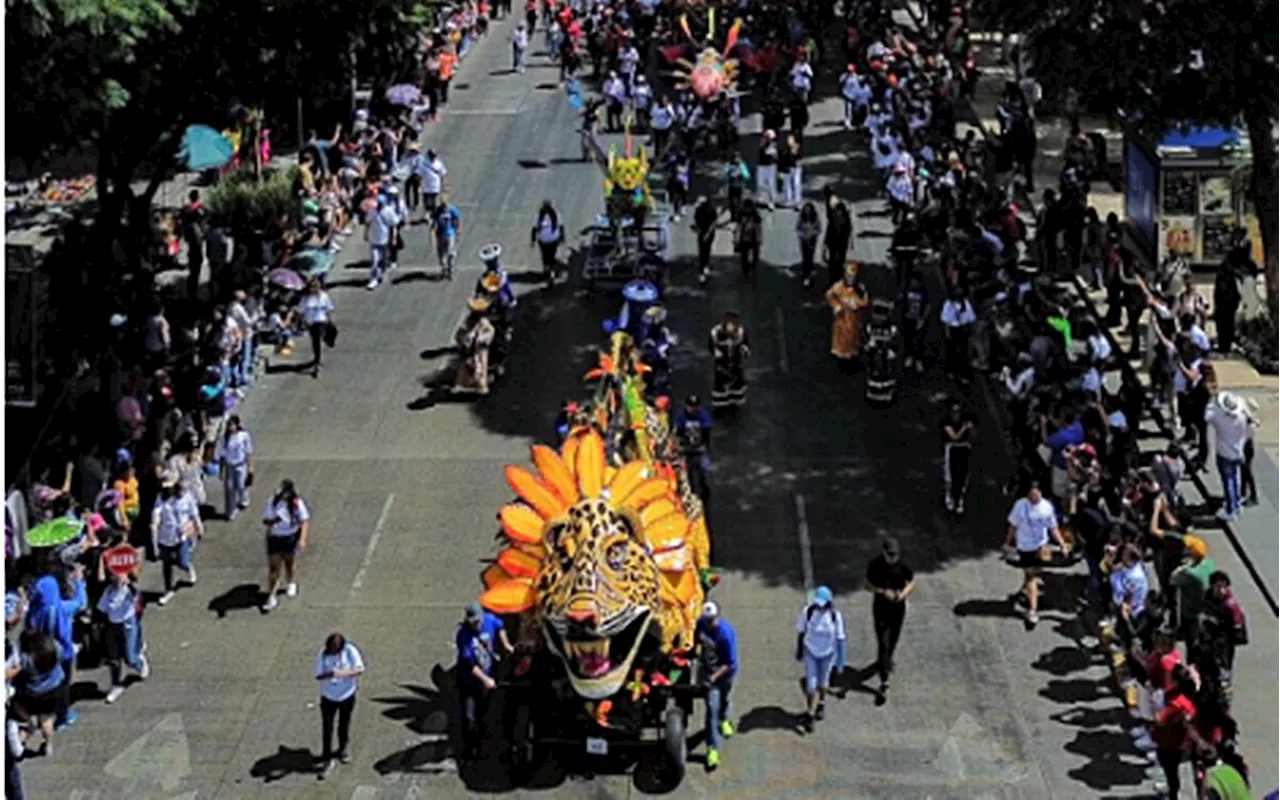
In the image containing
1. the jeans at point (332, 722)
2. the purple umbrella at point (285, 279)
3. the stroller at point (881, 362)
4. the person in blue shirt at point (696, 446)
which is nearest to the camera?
the jeans at point (332, 722)

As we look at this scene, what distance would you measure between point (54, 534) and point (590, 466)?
5.21 metres

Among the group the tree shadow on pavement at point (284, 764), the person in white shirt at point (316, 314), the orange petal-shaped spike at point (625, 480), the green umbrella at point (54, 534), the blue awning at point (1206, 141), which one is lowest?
the tree shadow on pavement at point (284, 764)

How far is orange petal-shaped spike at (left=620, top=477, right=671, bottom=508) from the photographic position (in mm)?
18013

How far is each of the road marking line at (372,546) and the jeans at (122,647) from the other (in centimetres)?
295

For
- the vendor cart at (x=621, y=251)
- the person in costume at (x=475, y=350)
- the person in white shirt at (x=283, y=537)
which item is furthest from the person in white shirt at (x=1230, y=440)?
the vendor cart at (x=621, y=251)

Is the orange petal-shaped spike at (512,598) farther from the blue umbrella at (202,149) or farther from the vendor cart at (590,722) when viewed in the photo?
the blue umbrella at (202,149)

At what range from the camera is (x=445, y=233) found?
33.2m

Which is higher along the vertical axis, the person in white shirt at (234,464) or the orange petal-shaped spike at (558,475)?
the orange petal-shaped spike at (558,475)

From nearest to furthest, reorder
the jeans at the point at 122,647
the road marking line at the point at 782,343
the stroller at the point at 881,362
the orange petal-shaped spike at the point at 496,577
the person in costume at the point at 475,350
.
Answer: the orange petal-shaped spike at the point at 496,577 → the jeans at the point at 122,647 → the stroller at the point at 881,362 → the person in costume at the point at 475,350 → the road marking line at the point at 782,343

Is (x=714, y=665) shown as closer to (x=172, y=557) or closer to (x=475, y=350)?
(x=172, y=557)

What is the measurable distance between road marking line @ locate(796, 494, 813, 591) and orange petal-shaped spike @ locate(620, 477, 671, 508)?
4.06m

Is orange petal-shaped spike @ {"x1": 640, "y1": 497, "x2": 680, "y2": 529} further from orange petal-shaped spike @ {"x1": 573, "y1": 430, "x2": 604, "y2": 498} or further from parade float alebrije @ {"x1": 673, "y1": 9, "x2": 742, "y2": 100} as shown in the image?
parade float alebrije @ {"x1": 673, "y1": 9, "x2": 742, "y2": 100}

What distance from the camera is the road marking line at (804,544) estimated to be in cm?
2225

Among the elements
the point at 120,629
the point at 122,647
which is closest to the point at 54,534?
the point at 120,629
